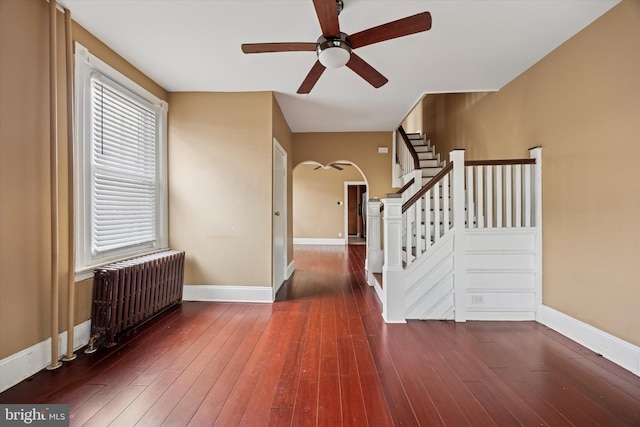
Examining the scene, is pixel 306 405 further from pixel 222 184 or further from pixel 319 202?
pixel 319 202

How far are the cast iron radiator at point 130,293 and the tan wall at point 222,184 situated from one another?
17.5 inches

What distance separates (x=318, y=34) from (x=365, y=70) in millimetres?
550

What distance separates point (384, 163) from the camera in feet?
17.7

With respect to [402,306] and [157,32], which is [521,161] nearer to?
[402,306]

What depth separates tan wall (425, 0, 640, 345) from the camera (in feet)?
6.57

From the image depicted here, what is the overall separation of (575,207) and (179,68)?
403 centimetres

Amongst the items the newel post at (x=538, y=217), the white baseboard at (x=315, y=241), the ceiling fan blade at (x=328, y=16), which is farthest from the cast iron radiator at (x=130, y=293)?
the white baseboard at (x=315, y=241)

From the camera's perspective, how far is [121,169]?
2.77m

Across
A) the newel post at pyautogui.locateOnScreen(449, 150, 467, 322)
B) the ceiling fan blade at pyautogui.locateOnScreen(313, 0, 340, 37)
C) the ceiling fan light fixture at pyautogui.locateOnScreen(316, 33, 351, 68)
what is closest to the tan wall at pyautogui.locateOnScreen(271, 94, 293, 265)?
the ceiling fan light fixture at pyautogui.locateOnScreen(316, 33, 351, 68)

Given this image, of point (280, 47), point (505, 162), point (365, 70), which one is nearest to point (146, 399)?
point (280, 47)

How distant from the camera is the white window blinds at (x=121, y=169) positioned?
2492mm

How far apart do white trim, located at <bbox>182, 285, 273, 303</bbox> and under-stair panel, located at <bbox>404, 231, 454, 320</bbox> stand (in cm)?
170

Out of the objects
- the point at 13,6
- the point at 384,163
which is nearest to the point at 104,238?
the point at 13,6

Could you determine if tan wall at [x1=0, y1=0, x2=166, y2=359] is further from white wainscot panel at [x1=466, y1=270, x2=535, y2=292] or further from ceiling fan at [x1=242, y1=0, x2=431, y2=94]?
white wainscot panel at [x1=466, y1=270, x2=535, y2=292]
